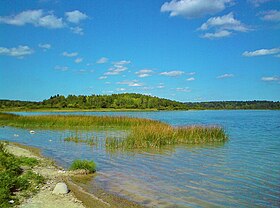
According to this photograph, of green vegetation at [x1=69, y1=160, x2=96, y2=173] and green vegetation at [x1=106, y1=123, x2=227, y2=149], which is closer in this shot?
green vegetation at [x1=69, y1=160, x2=96, y2=173]

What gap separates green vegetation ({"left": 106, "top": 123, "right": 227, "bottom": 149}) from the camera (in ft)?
74.4

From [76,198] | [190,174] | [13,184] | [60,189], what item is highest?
[13,184]

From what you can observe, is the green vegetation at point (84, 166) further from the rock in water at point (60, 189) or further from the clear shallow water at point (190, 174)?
the rock in water at point (60, 189)

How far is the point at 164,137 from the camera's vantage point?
24328 mm

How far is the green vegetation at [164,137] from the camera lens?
22.7 metres

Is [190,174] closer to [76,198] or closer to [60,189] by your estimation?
[76,198]

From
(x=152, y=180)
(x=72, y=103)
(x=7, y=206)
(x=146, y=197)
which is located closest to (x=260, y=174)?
(x=152, y=180)

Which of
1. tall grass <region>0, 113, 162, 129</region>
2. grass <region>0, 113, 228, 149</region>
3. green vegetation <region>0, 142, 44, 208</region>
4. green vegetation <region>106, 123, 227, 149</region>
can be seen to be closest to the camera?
green vegetation <region>0, 142, 44, 208</region>

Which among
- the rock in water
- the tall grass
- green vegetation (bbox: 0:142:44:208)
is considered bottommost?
the rock in water

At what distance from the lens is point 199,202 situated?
1024 centimetres

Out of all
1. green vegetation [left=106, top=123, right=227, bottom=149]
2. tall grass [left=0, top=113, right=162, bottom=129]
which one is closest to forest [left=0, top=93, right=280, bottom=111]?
tall grass [left=0, top=113, right=162, bottom=129]

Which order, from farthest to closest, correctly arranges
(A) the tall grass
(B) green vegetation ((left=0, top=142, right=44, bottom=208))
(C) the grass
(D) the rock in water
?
(A) the tall grass, (C) the grass, (D) the rock in water, (B) green vegetation ((left=0, top=142, right=44, bottom=208))

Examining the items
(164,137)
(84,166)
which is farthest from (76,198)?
(164,137)

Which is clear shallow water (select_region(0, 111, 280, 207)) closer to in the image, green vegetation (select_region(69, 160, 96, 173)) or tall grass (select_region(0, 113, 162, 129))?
green vegetation (select_region(69, 160, 96, 173))
